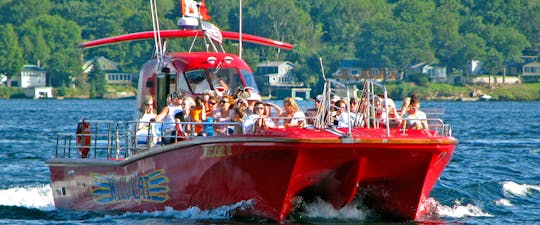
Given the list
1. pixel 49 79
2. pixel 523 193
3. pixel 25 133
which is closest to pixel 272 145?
pixel 523 193

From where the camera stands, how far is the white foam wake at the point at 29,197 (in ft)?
75.3

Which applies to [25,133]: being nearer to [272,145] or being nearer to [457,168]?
[457,168]

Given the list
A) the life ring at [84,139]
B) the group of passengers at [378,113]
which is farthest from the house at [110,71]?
the group of passengers at [378,113]

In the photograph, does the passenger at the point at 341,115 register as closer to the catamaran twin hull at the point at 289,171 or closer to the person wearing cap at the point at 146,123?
the catamaran twin hull at the point at 289,171

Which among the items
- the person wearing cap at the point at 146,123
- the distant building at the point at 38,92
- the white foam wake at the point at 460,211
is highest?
the person wearing cap at the point at 146,123

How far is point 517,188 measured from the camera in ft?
81.0

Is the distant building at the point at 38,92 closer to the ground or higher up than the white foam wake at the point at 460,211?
closer to the ground

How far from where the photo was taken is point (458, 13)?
180250 millimetres

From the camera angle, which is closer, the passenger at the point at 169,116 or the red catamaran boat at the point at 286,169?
the red catamaran boat at the point at 286,169

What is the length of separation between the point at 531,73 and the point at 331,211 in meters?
137

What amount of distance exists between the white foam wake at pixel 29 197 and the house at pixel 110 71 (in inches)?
4660

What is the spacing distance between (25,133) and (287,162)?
3169 cm

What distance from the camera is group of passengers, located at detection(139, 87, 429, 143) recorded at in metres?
17.6

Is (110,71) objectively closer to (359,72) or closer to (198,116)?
(359,72)
